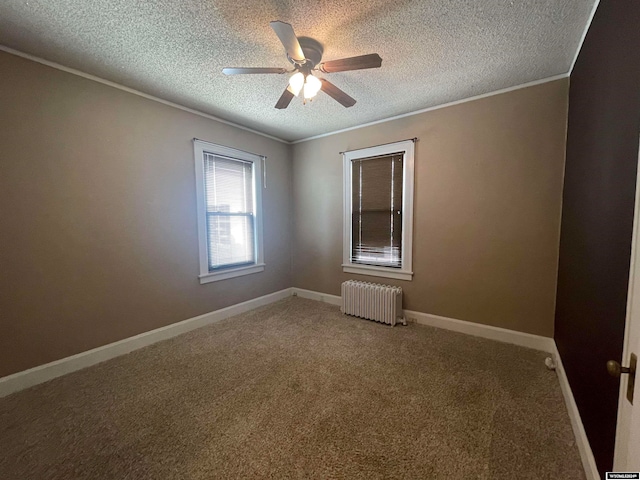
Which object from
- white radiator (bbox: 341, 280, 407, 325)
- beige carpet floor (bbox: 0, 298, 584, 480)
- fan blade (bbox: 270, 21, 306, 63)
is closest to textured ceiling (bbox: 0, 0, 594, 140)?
fan blade (bbox: 270, 21, 306, 63)

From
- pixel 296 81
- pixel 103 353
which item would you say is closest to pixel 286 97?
pixel 296 81

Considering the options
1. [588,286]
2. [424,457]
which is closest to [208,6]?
[588,286]

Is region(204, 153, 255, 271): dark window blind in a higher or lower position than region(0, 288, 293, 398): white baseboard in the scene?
higher

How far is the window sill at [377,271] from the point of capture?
3.22 meters

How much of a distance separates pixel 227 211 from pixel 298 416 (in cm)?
260

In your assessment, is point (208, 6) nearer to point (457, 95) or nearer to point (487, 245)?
point (457, 95)

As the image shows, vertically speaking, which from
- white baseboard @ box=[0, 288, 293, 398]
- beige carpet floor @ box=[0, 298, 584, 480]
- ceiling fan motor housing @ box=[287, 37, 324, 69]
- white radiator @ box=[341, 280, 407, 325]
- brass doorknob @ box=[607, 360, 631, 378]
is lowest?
beige carpet floor @ box=[0, 298, 584, 480]

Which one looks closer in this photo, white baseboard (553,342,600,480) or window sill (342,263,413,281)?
white baseboard (553,342,600,480)

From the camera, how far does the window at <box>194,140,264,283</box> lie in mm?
3084

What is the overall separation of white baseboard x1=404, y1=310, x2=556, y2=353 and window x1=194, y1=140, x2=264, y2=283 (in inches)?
94.5

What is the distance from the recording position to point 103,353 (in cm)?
233

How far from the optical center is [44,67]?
199cm

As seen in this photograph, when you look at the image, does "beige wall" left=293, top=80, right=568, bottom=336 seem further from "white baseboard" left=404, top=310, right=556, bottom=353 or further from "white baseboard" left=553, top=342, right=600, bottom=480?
"white baseboard" left=553, top=342, right=600, bottom=480

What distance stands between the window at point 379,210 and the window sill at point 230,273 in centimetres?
133
